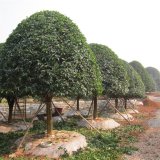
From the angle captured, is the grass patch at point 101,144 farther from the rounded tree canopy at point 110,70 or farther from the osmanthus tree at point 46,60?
the rounded tree canopy at point 110,70

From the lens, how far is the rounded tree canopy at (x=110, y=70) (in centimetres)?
2984

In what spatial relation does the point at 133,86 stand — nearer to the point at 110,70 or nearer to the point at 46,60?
the point at 110,70

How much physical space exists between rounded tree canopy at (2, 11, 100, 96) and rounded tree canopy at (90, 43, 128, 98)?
10.1m

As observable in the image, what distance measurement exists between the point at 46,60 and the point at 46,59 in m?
0.05

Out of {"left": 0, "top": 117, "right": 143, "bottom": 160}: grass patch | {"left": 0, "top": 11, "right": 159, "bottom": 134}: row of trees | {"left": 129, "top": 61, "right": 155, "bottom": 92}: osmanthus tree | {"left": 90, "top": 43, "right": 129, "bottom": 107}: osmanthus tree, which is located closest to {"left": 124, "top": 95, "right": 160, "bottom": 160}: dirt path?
{"left": 0, "top": 117, "right": 143, "bottom": 160}: grass patch

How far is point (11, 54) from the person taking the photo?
18.3 metres

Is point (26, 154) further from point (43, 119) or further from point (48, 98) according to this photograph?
point (43, 119)

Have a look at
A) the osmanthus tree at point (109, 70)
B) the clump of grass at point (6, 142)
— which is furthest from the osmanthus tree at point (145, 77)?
the clump of grass at point (6, 142)

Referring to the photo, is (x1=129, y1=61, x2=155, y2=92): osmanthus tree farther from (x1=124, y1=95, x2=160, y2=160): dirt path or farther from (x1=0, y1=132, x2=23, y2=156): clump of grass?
(x1=0, y1=132, x2=23, y2=156): clump of grass

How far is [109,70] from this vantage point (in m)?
30.2

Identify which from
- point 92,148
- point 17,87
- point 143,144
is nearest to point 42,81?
point 17,87

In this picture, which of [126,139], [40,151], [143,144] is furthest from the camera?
[126,139]

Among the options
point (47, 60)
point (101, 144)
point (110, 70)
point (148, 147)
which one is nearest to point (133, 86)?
point (110, 70)

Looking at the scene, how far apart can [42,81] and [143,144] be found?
8.09 meters
